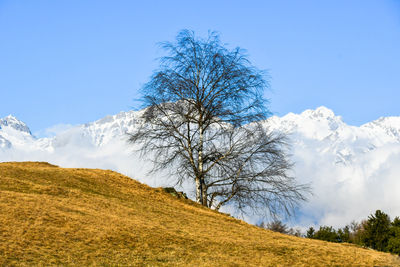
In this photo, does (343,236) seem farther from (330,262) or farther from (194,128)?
(330,262)

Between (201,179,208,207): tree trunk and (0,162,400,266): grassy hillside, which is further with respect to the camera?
(201,179,208,207): tree trunk

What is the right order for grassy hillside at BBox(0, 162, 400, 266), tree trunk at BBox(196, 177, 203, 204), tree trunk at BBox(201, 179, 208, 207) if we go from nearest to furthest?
grassy hillside at BBox(0, 162, 400, 266)
tree trunk at BBox(196, 177, 203, 204)
tree trunk at BBox(201, 179, 208, 207)

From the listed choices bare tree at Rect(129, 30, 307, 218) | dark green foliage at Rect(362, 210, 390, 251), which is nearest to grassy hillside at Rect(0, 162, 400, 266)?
bare tree at Rect(129, 30, 307, 218)

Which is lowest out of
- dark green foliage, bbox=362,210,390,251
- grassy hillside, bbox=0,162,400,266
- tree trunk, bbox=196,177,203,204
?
grassy hillside, bbox=0,162,400,266

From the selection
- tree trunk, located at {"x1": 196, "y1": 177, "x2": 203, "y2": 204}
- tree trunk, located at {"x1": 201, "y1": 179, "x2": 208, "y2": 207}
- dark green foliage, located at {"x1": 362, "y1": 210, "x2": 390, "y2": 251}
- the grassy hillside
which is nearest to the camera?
the grassy hillside

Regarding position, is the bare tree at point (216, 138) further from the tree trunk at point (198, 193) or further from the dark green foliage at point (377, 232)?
the dark green foliage at point (377, 232)

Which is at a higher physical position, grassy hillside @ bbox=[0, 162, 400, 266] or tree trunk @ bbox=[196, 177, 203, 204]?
tree trunk @ bbox=[196, 177, 203, 204]

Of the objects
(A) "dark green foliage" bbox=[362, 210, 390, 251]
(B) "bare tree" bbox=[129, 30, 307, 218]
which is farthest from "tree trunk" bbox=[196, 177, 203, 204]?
(A) "dark green foliage" bbox=[362, 210, 390, 251]

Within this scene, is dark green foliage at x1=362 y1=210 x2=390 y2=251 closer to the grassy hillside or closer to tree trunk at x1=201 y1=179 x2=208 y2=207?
tree trunk at x1=201 y1=179 x2=208 y2=207

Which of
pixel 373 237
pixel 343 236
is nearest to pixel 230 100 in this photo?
pixel 373 237

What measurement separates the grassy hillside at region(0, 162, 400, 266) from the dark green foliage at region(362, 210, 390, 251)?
25.8 meters

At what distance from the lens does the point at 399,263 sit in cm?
1744

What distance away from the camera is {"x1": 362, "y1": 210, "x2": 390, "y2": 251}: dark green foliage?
4403 centimetres

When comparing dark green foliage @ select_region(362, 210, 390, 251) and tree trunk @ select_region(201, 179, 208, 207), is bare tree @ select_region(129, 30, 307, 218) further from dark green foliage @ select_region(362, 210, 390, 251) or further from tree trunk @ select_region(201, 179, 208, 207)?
dark green foliage @ select_region(362, 210, 390, 251)
